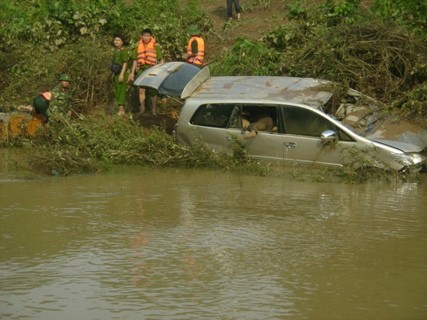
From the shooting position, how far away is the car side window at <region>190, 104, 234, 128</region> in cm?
1580

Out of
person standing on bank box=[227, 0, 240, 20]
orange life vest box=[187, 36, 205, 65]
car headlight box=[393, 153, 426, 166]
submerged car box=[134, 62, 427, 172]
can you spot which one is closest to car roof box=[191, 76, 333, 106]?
submerged car box=[134, 62, 427, 172]

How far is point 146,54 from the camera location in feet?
62.5

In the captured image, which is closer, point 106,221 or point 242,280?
point 242,280

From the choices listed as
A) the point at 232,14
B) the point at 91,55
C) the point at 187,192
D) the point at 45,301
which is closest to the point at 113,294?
the point at 45,301

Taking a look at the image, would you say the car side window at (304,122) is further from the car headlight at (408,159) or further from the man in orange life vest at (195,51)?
the man in orange life vest at (195,51)

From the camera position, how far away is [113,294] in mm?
9000

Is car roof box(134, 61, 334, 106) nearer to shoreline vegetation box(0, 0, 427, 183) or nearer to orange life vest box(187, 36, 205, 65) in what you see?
shoreline vegetation box(0, 0, 427, 183)

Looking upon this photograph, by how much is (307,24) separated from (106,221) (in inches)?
365

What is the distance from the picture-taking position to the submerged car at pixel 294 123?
1477cm

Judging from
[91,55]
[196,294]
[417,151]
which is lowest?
[196,294]

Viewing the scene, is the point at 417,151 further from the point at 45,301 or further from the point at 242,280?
the point at 45,301

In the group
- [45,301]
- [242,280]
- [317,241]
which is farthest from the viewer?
[317,241]

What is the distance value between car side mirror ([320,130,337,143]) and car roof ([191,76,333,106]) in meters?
0.75

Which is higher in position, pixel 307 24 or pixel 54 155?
pixel 307 24
